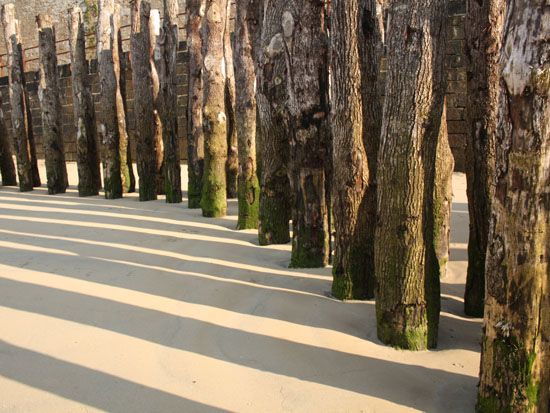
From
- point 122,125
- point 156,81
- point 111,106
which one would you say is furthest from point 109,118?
point 156,81

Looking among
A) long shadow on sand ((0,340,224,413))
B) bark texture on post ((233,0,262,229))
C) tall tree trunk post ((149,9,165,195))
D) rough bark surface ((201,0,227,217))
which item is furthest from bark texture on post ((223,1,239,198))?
long shadow on sand ((0,340,224,413))

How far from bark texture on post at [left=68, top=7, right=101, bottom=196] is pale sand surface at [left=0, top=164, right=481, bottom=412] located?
3777mm

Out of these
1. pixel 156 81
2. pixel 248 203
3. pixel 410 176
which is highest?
pixel 156 81

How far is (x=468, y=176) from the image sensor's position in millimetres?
3438

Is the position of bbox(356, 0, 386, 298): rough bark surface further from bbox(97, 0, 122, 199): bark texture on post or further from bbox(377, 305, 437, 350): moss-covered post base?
bbox(97, 0, 122, 199): bark texture on post

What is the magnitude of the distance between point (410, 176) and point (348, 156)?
0.69m

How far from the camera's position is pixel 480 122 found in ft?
10.8

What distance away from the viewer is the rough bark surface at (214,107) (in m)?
6.05

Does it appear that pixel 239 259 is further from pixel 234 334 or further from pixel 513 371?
pixel 513 371

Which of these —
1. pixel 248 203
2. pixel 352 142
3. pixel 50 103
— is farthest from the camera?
Answer: pixel 50 103

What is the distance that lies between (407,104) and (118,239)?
10.8ft

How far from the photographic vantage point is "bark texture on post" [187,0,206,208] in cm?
689

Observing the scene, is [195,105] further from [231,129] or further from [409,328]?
[409,328]

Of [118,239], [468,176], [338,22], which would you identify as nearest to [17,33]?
[118,239]
